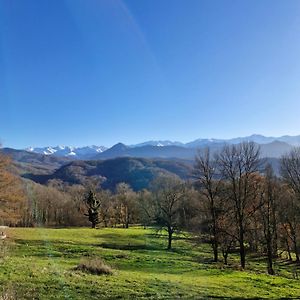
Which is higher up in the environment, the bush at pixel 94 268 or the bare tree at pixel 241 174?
the bare tree at pixel 241 174

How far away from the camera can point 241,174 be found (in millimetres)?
37188

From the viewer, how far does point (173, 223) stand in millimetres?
56219

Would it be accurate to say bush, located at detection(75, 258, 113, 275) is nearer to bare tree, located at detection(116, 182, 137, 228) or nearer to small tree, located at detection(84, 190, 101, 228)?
small tree, located at detection(84, 190, 101, 228)

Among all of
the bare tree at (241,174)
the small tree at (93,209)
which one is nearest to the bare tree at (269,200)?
the bare tree at (241,174)

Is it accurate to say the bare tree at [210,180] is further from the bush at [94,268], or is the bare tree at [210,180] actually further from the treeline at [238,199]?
the bush at [94,268]

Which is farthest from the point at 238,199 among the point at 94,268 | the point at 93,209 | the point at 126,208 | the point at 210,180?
the point at 126,208

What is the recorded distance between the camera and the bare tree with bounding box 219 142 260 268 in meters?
36.6

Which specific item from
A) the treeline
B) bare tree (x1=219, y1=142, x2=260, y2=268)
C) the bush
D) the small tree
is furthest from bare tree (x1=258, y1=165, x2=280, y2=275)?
the small tree

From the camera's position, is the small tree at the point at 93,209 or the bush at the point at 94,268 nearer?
the bush at the point at 94,268

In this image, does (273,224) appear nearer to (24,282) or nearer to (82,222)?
(24,282)

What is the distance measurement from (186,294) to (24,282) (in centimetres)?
873

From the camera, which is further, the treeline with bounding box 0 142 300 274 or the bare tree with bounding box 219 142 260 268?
the treeline with bounding box 0 142 300 274

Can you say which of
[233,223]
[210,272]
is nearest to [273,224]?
[233,223]

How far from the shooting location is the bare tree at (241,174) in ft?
120
